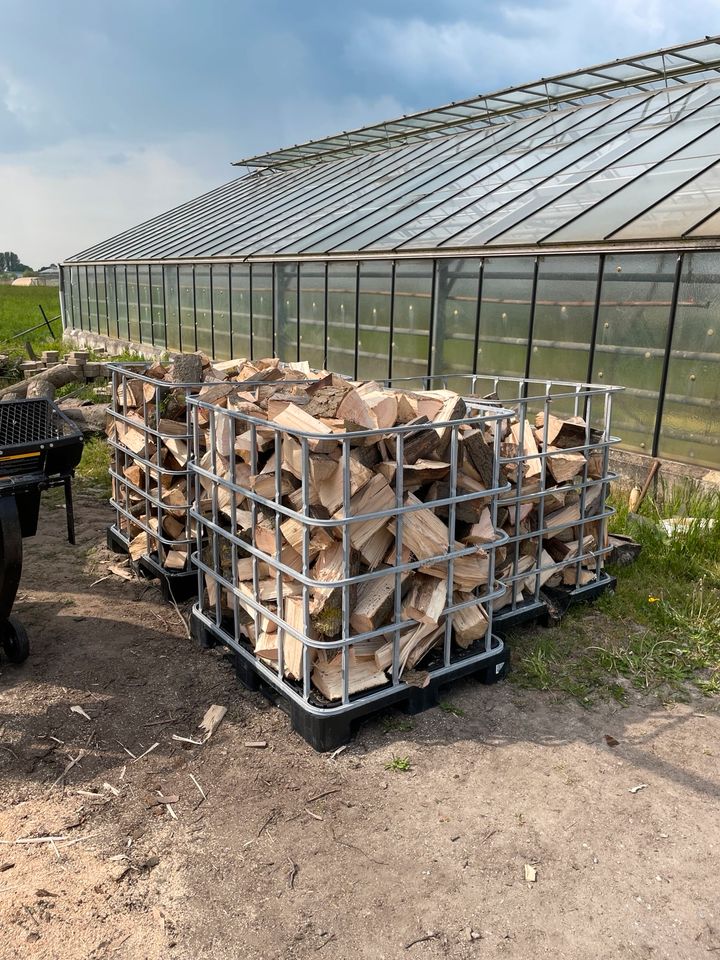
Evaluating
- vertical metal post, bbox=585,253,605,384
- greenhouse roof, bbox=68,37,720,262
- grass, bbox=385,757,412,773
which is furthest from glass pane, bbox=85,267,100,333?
grass, bbox=385,757,412,773

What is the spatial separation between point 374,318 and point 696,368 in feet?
17.4

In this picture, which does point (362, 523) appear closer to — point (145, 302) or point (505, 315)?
point (505, 315)

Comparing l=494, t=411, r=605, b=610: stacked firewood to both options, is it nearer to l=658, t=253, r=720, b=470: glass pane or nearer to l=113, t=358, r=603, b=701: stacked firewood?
l=113, t=358, r=603, b=701: stacked firewood

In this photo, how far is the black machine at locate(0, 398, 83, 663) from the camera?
4.19 meters

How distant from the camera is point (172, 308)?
1809 centimetres

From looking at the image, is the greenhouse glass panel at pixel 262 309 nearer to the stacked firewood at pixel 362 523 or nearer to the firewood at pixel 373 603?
the stacked firewood at pixel 362 523

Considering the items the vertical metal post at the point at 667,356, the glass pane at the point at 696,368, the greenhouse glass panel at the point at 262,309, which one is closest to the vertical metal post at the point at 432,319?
the vertical metal post at the point at 667,356

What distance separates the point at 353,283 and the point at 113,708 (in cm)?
933

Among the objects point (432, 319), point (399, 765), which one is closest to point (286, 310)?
point (432, 319)

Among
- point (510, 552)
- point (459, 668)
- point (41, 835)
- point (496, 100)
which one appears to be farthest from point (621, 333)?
point (496, 100)

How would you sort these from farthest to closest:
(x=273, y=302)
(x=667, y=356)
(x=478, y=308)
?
(x=273, y=302) < (x=478, y=308) < (x=667, y=356)

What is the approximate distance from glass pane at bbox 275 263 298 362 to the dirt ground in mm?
9837

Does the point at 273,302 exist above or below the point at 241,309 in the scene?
above

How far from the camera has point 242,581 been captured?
4.51 metres
